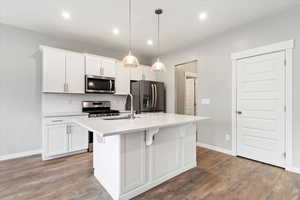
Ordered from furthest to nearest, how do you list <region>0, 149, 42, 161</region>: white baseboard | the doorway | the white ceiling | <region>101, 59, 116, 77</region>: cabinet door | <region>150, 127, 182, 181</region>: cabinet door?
the doorway, <region>101, 59, 116, 77</region>: cabinet door, <region>0, 149, 42, 161</region>: white baseboard, the white ceiling, <region>150, 127, 182, 181</region>: cabinet door

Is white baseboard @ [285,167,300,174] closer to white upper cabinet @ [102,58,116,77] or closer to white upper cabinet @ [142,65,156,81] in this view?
white upper cabinet @ [142,65,156,81]

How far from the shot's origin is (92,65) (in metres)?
3.70

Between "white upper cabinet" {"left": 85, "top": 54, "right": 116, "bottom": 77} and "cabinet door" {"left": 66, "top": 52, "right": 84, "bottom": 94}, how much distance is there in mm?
138

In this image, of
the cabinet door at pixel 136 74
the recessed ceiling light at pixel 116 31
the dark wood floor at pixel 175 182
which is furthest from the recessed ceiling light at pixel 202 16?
the dark wood floor at pixel 175 182

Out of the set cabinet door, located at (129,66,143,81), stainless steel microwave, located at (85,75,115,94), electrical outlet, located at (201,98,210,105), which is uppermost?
cabinet door, located at (129,66,143,81)

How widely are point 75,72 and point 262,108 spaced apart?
4022 millimetres

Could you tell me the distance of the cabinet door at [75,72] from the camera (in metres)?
3.38

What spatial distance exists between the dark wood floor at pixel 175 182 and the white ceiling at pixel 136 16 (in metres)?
2.73

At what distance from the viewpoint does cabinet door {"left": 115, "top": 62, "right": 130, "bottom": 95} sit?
420cm

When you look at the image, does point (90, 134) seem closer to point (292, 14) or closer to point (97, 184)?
point (97, 184)

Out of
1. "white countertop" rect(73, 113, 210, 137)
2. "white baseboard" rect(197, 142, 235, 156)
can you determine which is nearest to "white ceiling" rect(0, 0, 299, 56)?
"white countertop" rect(73, 113, 210, 137)

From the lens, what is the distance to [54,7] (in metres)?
2.43

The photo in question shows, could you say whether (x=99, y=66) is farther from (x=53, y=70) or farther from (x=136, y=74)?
(x=136, y=74)

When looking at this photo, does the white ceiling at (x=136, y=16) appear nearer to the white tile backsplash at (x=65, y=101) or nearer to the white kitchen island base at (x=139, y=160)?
the white tile backsplash at (x=65, y=101)
